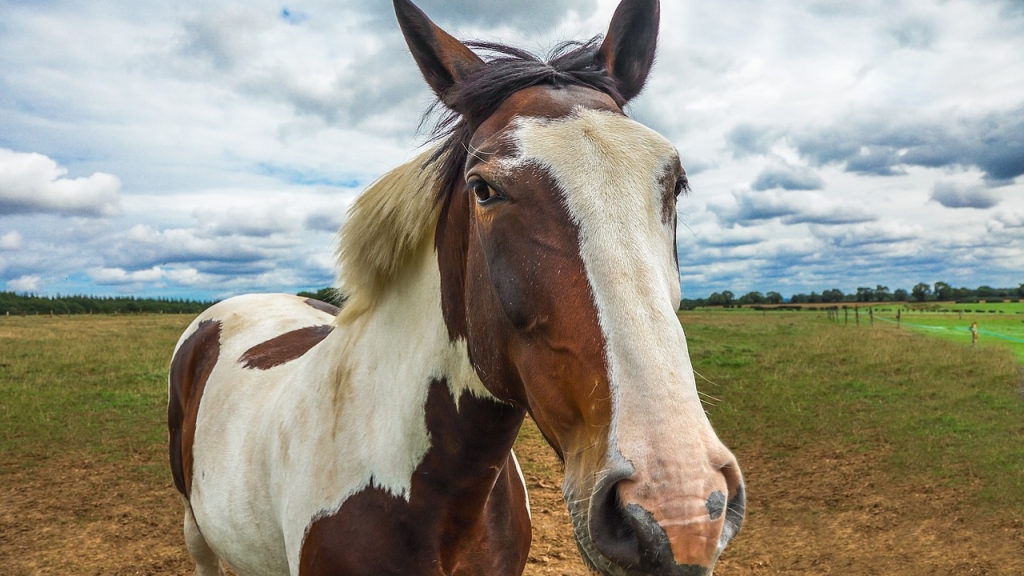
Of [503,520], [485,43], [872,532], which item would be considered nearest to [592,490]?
[503,520]

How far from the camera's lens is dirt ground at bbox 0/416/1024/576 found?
587cm

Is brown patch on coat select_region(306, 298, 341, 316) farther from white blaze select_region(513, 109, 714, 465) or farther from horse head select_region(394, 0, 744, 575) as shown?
white blaze select_region(513, 109, 714, 465)

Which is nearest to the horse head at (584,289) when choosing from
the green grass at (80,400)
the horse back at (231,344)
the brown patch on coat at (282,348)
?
the brown patch on coat at (282,348)

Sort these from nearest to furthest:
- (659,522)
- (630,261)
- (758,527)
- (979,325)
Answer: (659,522), (630,261), (758,527), (979,325)

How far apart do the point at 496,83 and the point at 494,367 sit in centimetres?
94

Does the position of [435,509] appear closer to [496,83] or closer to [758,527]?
[496,83]

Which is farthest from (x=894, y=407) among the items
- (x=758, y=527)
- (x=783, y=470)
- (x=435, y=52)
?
(x=435, y=52)

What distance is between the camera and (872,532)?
6.49 m

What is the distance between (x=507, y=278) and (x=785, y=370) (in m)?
17.9

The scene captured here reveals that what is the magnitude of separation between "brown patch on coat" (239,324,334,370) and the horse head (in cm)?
179

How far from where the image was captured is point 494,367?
1761 millimetres

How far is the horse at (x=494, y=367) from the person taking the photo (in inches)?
49.4

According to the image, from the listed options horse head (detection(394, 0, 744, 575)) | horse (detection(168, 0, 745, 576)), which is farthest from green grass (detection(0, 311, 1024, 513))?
horse head (detection(394, 0, 744, 575))

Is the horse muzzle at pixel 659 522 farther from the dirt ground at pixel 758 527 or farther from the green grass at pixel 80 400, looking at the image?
the green grass at pixel 80 400
